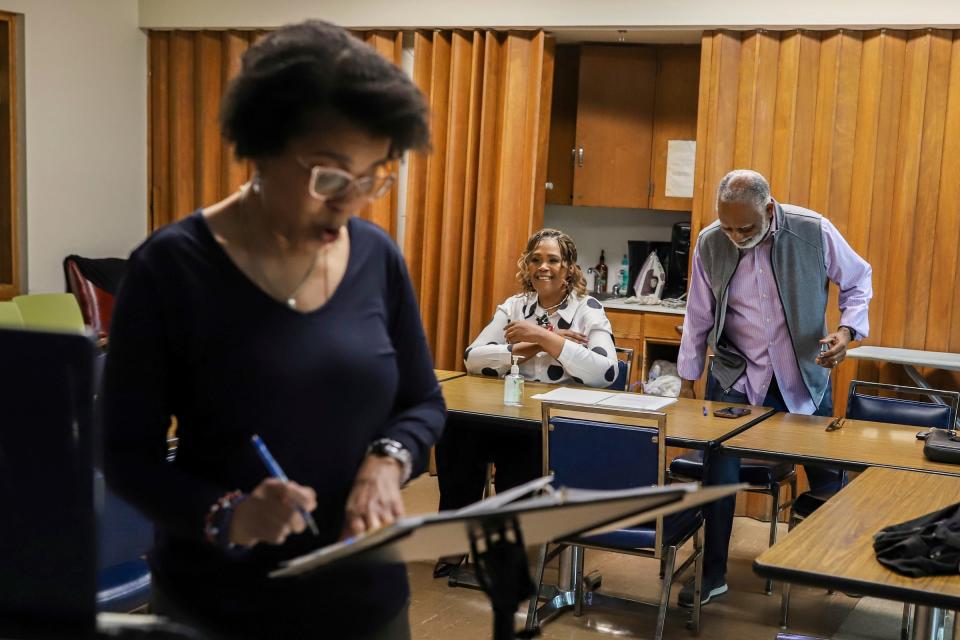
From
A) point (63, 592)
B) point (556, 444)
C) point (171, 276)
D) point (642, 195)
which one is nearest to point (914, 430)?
point (556, 444)

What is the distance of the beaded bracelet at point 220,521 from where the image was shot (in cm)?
136

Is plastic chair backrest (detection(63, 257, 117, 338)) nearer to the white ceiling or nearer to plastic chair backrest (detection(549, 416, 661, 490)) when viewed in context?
the white ceiling

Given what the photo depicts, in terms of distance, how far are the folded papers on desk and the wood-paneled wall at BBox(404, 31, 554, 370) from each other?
1840mm

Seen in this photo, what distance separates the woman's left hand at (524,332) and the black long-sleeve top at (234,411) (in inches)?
116

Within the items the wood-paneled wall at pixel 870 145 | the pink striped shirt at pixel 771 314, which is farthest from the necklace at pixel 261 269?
the wood-paneled wall at pixel 870 145

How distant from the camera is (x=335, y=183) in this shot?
54.9 inches

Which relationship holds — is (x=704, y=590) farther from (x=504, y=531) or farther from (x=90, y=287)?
(x=90, y=287)

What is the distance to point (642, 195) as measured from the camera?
6328 mm

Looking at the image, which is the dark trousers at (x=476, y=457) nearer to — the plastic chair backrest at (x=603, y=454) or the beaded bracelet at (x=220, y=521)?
the plastic chair backrest at (x=603, y=454)

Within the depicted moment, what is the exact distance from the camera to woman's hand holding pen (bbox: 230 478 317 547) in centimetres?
130

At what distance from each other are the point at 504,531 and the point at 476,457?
10.5 feet

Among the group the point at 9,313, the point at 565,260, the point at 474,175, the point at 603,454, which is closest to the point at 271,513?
the point at 603,454

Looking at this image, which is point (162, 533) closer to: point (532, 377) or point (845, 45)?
point (532, 377)

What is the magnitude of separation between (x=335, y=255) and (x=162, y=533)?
45 centimetres
